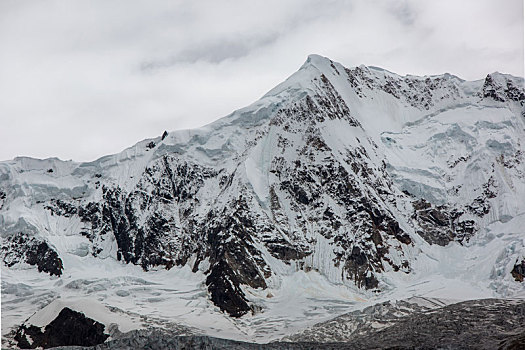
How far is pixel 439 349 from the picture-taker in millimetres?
198750

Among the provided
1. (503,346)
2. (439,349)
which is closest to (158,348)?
(439,349)

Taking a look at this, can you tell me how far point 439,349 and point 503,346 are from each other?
632 inches

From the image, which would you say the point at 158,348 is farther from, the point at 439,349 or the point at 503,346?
the point at 503,346

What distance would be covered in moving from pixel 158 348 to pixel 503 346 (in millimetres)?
85547

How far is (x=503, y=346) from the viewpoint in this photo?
199m

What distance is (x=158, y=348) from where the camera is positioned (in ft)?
652

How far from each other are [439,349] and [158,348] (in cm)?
6952
